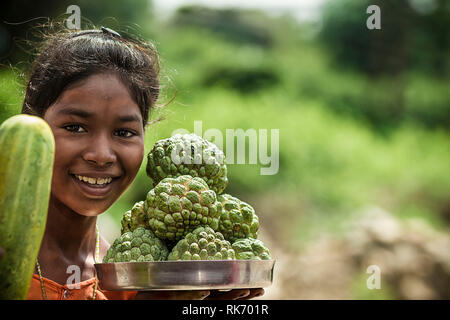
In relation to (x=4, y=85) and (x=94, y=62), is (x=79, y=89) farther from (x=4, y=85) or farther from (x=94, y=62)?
(x=4, y=85)

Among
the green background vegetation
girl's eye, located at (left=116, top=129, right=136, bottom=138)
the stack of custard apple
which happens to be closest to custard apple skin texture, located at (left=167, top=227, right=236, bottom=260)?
the stack of custard apple

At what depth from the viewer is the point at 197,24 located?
12695 mm

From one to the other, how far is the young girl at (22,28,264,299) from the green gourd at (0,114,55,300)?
0.54 meters

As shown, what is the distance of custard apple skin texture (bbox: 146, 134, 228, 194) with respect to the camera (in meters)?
2.16

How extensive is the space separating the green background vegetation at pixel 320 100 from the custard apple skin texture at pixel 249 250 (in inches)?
206

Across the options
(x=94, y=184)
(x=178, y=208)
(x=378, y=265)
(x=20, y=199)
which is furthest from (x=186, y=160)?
(x=378, y=265)

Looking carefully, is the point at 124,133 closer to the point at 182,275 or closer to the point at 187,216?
the point at 187,216

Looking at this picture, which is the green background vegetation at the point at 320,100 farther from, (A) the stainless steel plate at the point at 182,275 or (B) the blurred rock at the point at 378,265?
(A) the stainless steel plate at the point at 182,275

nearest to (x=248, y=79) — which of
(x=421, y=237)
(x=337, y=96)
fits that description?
(x=337, y=96)

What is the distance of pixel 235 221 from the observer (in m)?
2.10

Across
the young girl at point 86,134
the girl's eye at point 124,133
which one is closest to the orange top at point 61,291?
the young girl at point 86,134

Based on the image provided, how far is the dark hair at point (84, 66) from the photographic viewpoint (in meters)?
2.28

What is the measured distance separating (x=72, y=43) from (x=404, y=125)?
35.0 ft

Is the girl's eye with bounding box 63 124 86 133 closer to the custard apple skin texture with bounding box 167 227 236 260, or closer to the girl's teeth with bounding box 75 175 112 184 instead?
the girl's teeth with bounding box 75 175 112 184
